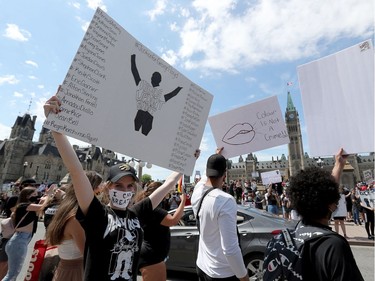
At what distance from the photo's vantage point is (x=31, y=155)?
8194 centimetres

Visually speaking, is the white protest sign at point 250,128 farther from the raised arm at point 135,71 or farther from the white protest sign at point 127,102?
the raised arm at point 135,71

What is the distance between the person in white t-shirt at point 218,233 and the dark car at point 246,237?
3.14 m

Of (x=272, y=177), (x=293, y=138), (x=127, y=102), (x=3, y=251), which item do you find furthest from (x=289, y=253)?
(x=293, y=138)

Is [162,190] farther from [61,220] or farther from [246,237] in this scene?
[246,237]

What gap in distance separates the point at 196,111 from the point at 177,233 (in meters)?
4.08

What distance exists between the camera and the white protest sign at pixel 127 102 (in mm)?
2270

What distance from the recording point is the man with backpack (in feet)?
4.51

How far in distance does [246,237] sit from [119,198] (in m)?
4.35

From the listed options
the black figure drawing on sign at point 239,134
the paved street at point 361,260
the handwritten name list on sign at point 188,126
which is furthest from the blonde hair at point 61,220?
the paved street at point 361,260

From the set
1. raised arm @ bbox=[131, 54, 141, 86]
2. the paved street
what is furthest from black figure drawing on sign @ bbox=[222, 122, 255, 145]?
the paved street

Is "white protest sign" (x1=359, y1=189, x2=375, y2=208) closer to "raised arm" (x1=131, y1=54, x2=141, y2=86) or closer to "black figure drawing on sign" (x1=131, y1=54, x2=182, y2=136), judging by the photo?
"black figure drawing on sign" (x1=131, y1=54, x2=182, y2=136)

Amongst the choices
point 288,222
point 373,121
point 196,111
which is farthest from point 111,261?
point 288,222

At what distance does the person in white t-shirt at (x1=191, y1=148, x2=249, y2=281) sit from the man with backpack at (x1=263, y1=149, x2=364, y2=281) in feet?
2.17

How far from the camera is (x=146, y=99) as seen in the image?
287 centimetres
